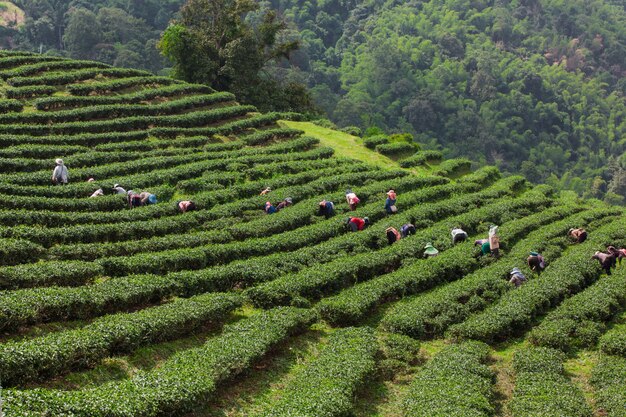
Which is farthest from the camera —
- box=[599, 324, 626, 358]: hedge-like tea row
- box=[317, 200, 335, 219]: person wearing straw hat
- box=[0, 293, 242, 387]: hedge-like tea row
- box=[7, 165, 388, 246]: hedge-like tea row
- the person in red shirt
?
box=[317, 200, 335, 219]: person wearing straw hat

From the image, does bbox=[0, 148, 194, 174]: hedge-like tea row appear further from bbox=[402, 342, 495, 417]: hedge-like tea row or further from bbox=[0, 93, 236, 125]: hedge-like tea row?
bbox=[402, 342, 495, 417]: hedge-like tea row

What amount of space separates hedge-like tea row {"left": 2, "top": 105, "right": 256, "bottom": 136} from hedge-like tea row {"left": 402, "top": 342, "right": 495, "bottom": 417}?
27.7 m

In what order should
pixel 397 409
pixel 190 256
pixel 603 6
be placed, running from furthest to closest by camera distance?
pixel 603 6, pixel 190 256, pixel 397 409

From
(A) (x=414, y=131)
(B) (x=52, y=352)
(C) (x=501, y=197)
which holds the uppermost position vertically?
(B) (x=52, y=352)

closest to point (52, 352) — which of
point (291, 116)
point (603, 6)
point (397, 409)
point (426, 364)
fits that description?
point (397, 409)

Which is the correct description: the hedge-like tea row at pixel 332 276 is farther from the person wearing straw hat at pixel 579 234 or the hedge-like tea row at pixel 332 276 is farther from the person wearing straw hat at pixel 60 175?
the person wearing straw hat at pixel 60 175

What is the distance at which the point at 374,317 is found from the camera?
75.5 ft

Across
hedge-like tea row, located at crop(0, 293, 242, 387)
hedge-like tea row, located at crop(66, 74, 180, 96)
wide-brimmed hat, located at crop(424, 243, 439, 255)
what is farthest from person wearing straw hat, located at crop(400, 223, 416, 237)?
hedge-like tea row, located at crop(66, 74, 180, 96)

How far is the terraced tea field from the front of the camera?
53.4 ft

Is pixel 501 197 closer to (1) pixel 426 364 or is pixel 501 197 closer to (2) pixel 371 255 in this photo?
(2) pixel 371 255

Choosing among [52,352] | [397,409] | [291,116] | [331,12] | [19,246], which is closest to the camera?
[52,352]

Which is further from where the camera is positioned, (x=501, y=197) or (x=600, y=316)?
(x=501, y=197)

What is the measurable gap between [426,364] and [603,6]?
193 meters

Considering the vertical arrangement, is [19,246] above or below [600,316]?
above
